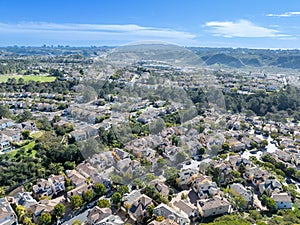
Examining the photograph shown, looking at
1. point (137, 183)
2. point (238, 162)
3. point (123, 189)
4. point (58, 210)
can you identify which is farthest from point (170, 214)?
point (238, 162)

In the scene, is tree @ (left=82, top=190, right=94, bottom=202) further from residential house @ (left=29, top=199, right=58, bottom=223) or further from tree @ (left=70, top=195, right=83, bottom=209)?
residential house @ (left=29, top=199, right=58, bottom=223)

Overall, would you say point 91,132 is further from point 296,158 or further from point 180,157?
point 296,158

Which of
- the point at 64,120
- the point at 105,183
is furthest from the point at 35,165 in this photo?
the point at 64,120

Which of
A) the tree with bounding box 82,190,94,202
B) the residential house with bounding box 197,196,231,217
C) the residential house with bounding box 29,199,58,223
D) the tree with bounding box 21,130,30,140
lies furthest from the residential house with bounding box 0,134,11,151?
the residential house with bounding box 197,196,231,217

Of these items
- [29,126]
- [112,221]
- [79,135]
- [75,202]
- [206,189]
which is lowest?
[75,202]

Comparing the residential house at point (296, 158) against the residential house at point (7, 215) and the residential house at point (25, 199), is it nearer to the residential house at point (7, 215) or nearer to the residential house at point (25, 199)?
the residential house at point (25, 199)

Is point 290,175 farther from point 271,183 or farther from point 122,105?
point 122,105
